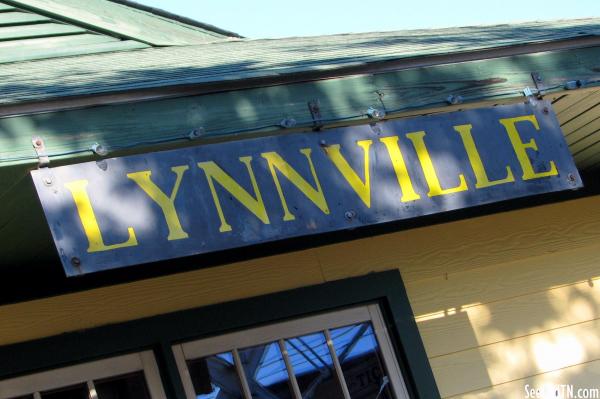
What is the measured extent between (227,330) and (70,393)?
743mm

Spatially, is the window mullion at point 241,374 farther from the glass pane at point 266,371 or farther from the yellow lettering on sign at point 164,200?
the yellow lettering on sign at point 164,200

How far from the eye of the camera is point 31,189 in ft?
11.2

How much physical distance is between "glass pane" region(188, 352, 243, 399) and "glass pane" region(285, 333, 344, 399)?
0.97 feet

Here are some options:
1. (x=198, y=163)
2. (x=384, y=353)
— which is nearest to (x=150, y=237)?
(x=198, y=163)

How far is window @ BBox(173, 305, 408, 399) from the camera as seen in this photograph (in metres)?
4.45

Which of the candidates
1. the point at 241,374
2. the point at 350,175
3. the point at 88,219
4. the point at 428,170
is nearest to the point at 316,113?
the point at 350,175

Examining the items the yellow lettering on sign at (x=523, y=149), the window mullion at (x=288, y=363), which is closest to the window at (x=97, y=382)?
the window mullion at (x=288, y=363)

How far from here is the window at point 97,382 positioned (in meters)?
4.09

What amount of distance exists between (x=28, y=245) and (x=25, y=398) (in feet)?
2.12

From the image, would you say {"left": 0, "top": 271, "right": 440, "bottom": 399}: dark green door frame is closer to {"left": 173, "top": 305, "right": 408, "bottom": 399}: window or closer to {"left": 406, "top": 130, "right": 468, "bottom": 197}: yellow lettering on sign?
{"left": 173, "top": 305, "right": 408, "bottom": 399}: window

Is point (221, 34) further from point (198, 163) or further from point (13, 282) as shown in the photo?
point (198, 163)

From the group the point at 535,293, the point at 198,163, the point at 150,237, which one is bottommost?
the point at 535,293

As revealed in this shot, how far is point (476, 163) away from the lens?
12.9 feet

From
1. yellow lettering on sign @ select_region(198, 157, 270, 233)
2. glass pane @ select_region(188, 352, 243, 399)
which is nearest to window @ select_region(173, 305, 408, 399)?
glass pane @ select_region(188, 352, 243, 399)
